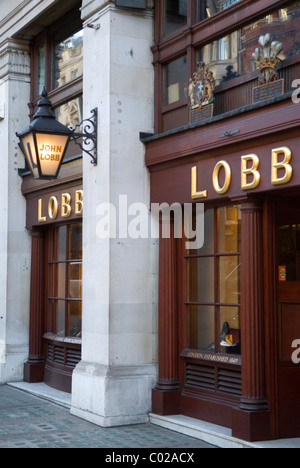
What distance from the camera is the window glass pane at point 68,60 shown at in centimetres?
1190

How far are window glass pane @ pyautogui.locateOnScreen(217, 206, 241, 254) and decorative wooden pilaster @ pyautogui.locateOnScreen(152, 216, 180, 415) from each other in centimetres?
89

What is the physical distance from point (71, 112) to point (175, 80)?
2.75 m

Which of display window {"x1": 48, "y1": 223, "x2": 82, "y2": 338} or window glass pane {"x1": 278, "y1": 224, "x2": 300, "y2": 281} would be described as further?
display window {"x1": 48, "y1": 223, "x2": 82, "y2": 338}

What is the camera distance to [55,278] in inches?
499

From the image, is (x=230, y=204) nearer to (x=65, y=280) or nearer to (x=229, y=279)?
(x=229, y=279)

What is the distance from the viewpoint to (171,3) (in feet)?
33.0

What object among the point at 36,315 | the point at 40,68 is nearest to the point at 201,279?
the point at 36,315

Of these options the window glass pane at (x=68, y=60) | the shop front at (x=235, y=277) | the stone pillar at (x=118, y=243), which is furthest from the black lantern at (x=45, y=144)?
the window glass pane at (x=68, y=60)

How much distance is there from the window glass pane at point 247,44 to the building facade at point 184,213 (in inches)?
0.8

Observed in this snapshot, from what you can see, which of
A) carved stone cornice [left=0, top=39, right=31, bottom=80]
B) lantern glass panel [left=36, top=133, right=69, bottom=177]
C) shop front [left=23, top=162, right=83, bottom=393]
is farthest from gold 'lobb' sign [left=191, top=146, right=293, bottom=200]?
carved stone cornice [left=0, top=39, right=31, bottom=80]

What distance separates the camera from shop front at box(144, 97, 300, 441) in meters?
7.95

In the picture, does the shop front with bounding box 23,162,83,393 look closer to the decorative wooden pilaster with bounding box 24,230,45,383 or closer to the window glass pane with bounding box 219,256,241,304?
Result: the decorative wooden pilaster with bounding box 24,230,45,383
